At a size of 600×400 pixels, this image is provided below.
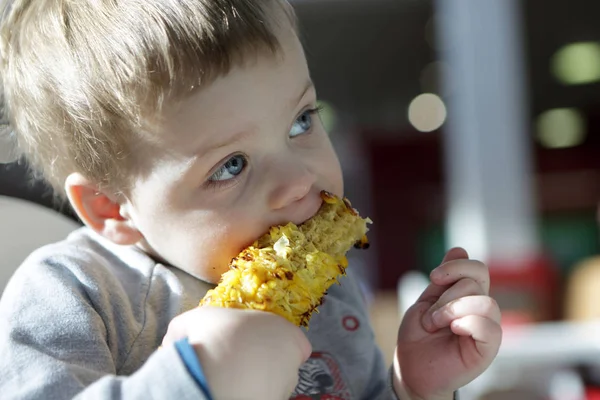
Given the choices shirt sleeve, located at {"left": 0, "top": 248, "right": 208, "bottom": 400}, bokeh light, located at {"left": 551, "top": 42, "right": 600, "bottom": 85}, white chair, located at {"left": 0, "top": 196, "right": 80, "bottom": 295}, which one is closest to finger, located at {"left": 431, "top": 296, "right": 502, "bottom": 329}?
shirt sleeve, located at {"left": 0, "top": 248, "right": 208, "bottom": 400}

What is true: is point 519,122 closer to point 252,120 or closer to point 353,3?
point 353,3

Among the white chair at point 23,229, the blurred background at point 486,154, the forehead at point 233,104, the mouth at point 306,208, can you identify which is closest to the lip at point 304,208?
the mouth at point 306,208

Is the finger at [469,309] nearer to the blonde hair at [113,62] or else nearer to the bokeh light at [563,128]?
the blonde hair at [113,62]

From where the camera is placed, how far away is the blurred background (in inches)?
151

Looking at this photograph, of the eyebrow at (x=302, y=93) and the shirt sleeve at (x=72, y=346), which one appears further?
the eyebrow at (x=302, y=93)

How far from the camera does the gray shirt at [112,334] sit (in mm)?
701

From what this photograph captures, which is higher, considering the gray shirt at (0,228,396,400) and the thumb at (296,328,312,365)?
the thumb at (296,328,312,365)

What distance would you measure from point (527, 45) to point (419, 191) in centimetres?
173

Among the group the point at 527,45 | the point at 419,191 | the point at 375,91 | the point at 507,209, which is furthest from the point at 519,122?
the point at 375,91

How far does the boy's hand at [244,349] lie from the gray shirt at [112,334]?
3 centimetres

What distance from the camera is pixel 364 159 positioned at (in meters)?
7.52

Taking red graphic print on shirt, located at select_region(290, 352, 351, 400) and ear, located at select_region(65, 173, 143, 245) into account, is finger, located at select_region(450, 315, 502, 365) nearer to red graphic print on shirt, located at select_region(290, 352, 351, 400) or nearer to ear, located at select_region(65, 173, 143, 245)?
red graphic print on shirt, located at select_region(290, 352, 351, 400)

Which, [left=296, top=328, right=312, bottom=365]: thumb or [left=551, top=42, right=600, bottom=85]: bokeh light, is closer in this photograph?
[left=296, top=328, right=312, bottom=365]: thumb

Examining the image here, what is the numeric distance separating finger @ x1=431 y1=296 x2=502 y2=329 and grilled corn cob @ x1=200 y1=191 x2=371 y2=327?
0.44 ft
